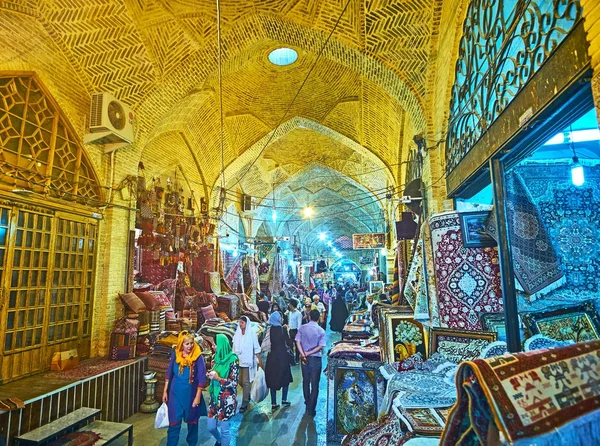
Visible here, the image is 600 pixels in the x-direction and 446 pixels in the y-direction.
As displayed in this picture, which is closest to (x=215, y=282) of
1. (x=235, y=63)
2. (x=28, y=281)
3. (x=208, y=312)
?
(x=208, y=312)

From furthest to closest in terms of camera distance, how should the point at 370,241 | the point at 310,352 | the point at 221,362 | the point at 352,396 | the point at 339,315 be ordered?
1. the point at 370,241
2. the point at 339,315
3. the point at 310,352
4. the point at 221,362
5. the point at 352,396

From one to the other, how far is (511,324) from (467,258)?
71 cm

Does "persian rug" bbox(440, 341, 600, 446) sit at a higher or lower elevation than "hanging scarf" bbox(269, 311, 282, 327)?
higher

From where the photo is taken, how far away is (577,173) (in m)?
3.22

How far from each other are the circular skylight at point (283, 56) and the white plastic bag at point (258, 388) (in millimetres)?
7077

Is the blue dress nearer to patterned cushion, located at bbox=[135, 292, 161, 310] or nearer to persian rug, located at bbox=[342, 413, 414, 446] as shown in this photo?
persian rug, located at bbox=[342, 413, 414, 446]

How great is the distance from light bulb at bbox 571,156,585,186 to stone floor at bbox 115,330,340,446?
12.2ft

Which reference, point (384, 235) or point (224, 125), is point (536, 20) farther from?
point (384, 235)

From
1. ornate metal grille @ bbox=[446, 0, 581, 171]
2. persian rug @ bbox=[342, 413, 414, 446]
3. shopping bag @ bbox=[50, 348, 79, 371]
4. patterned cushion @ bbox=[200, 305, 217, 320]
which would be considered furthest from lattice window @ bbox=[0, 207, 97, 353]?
ornate metal grille @ bbox=[446, 0, 581, 171]

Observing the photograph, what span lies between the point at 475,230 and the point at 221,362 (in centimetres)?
299

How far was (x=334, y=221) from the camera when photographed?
26.7 metres

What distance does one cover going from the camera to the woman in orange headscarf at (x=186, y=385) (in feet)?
12.2

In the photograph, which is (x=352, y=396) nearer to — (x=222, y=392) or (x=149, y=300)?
(x=222, y=392)

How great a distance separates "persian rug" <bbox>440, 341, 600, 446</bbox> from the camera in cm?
120
